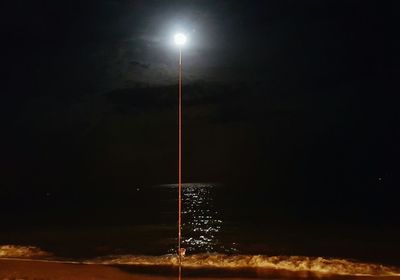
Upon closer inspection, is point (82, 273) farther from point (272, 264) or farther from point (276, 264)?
point (276, 264)

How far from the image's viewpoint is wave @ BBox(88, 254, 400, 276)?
13.6m

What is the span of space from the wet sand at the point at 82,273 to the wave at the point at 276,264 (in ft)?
3.37

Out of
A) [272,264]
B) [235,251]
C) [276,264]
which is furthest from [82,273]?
[235,251]

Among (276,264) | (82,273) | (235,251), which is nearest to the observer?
(82,273)

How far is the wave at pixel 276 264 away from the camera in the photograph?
13.6 m

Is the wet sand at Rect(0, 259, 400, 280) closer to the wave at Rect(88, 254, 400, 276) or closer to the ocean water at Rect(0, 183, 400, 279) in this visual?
the ocean water at Rect(0, 183, 400, 279)

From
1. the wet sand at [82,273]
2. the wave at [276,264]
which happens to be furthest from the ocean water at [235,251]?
the wet sand at [82,273]

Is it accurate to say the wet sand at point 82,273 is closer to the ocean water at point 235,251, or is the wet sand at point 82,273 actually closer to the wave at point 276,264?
the ocean water at point 235,251

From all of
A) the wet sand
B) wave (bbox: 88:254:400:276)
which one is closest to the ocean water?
wave (bbox: 88:254:400:276)

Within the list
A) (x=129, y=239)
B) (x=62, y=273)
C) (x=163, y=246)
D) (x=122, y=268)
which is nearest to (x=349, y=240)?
(x=163, y=246)

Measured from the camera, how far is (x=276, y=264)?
14523 millimetres

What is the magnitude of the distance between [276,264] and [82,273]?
22.0 ft

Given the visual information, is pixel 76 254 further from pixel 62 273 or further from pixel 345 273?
pixel 345 273

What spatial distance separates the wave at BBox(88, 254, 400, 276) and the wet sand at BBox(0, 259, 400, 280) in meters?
1.03
